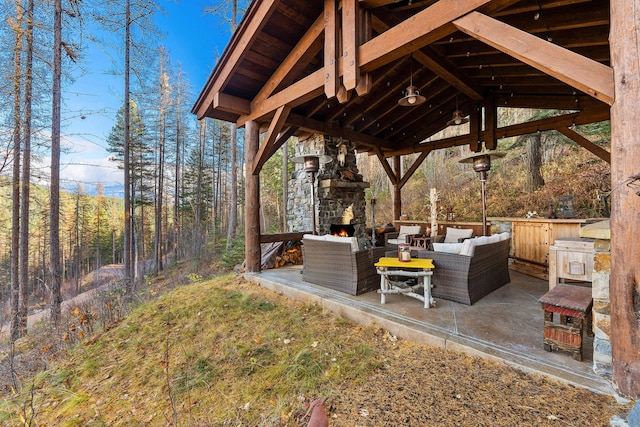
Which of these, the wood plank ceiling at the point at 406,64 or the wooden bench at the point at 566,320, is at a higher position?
the wood plank ceiling at the point at 406,64

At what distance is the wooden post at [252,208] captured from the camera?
4758 mm

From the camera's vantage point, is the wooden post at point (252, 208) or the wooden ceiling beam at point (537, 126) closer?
the wooden post at point (252, 208)

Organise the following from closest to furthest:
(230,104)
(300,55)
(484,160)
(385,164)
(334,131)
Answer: (300,55)
(484,160)
(230,104)
(334,131)
(385,164)

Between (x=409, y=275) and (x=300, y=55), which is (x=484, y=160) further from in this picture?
(x=300, y=55)

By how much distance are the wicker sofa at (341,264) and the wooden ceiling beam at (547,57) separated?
248 cm

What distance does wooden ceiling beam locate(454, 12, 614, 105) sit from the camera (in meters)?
1.69

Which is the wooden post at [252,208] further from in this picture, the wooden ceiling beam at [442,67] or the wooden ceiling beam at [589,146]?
the wooden ceiling beam at [589,146]

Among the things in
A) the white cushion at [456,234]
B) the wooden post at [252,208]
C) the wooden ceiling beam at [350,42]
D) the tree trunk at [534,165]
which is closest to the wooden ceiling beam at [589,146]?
the white cushion at [456,234]

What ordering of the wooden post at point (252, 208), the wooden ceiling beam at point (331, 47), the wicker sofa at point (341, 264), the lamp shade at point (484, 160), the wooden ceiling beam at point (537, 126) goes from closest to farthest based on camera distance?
the wooden ceiling beam at point (331, 47)
the wicker sofa at point (341, 264)
the lamp shade at point (484, 160)
the wooden post at point (252, 208)
the wooden ceiling beam at point (537, 126)

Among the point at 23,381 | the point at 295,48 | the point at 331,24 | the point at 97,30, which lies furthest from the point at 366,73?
the point at 97,30

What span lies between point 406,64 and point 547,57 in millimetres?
3410

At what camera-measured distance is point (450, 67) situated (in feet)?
15.5

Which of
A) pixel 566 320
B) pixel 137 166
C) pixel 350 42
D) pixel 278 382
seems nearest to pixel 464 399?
pixel 566 320

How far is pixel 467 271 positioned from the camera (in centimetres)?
312
